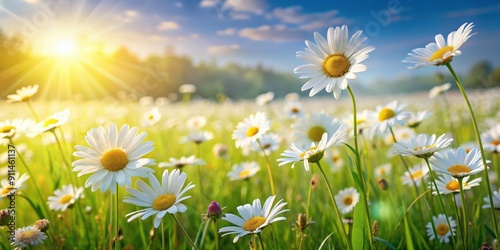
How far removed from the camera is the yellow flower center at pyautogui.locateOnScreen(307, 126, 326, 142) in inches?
70.6

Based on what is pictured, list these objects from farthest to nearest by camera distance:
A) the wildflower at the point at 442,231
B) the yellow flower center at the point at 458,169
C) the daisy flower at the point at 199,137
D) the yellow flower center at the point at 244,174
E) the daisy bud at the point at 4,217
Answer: the daisy flower at the point at 199,137 → the yellow flower center at the point at 244,174 → the wildflower at the point at 442,231 → the daisy bud at the point at 4,217 → the yellow flower center at the point at 458,169

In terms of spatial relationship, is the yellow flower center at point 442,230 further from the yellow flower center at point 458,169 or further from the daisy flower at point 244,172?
the daisy flower at point 244,172

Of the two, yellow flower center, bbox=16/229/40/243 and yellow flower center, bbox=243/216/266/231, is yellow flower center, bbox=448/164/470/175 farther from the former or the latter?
yellow flower center, bbox=16/229/40/243

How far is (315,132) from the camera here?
1807 mm

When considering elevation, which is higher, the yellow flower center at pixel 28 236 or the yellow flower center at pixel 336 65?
the yellow flower center at pixel 336 65

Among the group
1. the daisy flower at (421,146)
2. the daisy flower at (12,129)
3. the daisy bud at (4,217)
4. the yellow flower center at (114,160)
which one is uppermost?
the daisy flower at (12,129)

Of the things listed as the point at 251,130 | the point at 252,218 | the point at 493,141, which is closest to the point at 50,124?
the point at 251,130

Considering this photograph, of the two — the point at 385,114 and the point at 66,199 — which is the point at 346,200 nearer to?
the point at 385,114

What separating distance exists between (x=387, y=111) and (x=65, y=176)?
5.77ft

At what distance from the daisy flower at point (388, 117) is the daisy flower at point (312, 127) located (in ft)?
0.53

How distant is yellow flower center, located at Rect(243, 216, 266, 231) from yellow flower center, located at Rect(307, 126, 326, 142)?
0.71 meters

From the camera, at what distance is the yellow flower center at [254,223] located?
1.11 meters

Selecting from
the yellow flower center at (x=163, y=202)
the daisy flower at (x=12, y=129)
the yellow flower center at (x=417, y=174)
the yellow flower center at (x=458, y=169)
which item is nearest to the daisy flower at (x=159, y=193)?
the yellow flower center at (x=163, y=202)

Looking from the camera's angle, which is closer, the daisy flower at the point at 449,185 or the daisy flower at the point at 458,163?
the daisy flower at the point at 458,163
